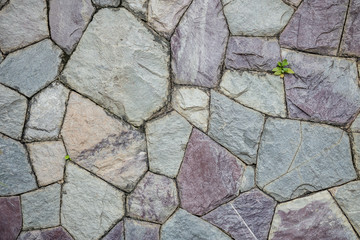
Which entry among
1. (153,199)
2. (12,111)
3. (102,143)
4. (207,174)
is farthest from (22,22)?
(207,174)

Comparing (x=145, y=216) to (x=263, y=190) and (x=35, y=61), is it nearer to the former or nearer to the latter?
(x=263, y=190)

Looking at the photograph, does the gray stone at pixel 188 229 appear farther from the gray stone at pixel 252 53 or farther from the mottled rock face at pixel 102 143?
the gray stone at pixel 252 53

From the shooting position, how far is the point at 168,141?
189 centimetres

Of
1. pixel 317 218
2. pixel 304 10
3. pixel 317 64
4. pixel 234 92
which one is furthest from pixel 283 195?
pixel 304 10

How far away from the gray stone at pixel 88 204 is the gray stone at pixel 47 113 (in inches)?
A: 9.8

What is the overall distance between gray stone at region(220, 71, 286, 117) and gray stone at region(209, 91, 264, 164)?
49 millimetres

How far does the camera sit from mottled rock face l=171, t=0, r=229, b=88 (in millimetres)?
1844

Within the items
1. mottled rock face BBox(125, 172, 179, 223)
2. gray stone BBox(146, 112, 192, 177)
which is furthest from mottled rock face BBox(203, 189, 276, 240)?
gray stone BBox(146, 112, 192, 177)

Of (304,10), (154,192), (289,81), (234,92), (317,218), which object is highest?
(304,10)

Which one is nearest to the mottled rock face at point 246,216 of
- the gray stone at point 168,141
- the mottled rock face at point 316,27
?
the gray stone at point 168,141

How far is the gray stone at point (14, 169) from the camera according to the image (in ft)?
6.24

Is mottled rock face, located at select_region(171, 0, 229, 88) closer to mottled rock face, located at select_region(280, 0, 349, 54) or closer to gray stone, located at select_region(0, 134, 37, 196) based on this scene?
mottled rock face, located at select_region(280, 0, 349, 54)

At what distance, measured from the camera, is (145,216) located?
75.7 inches

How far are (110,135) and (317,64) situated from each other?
4.31ft
